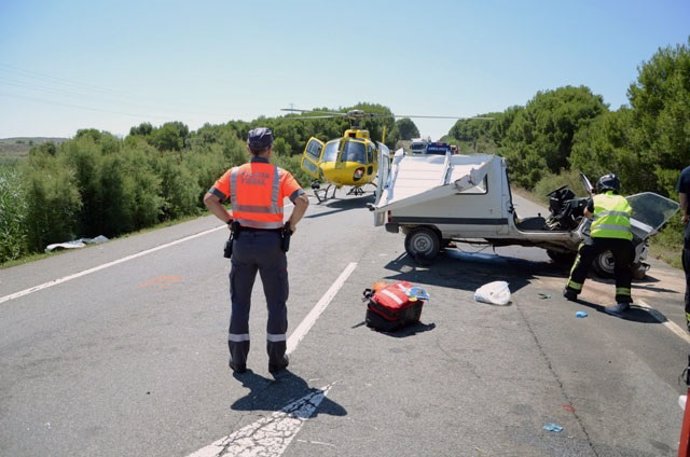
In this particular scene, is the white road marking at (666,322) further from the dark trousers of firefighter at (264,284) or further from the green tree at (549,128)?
the green tree at (549,128)

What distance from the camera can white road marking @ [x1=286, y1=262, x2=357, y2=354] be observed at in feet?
17.9

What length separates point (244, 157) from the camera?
29109 mm

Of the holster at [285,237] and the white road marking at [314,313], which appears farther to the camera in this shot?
the white road marking at [314,313]

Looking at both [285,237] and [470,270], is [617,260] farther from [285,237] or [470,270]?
[285,237]

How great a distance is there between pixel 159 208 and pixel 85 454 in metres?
16.0

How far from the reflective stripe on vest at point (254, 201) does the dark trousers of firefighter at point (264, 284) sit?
10 cm

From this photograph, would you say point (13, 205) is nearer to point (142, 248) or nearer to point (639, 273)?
point (142, 248)

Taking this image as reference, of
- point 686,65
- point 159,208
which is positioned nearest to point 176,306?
point 159,208

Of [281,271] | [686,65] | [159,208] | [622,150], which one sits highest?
[686,65]

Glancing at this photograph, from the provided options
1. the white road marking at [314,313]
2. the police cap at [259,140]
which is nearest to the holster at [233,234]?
the police cap at [259,140]

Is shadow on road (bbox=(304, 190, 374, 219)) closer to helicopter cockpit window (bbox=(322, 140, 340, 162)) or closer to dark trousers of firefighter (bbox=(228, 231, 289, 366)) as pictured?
helicopter cockpit window (bbox=(322, 140, 340, 162))

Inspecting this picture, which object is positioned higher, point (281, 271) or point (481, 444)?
point (281, 271)

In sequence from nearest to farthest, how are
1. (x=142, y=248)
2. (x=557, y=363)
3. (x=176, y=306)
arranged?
(x=557, y=363) → (x=176, y=306) → (x=142, y=248)

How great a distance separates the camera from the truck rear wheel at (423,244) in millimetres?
9148
